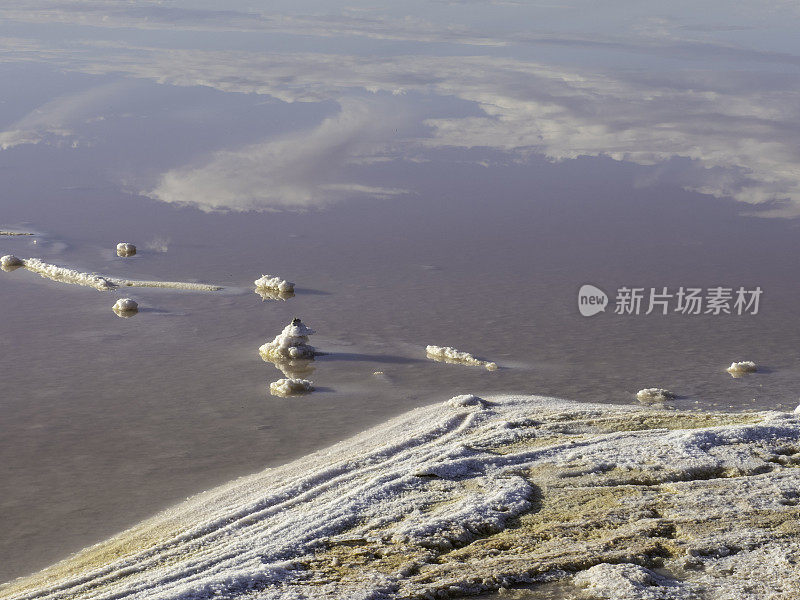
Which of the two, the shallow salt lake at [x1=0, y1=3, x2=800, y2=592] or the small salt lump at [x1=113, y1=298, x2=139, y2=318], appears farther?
the small salt lump at [x1=113, y1=298, x2=139, y2=318]

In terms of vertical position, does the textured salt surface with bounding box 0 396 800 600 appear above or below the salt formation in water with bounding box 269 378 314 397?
below

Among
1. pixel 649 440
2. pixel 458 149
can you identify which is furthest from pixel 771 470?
pixel 458 149

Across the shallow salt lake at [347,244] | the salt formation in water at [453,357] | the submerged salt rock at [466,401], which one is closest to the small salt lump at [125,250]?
the shallow salt lake at [347,244]
